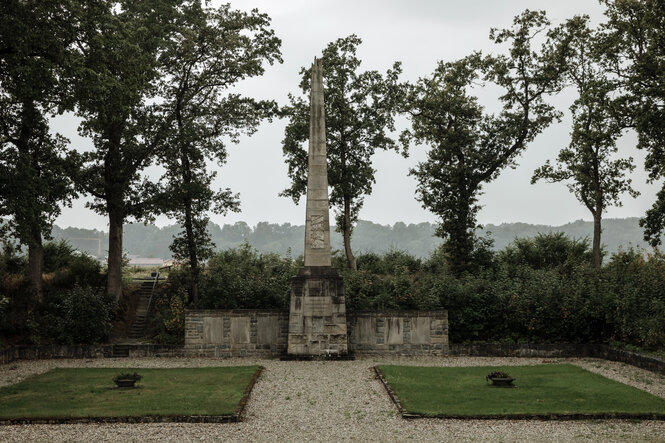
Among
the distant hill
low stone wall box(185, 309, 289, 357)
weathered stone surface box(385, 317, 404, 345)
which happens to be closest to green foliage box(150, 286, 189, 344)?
low stone wall box(185, 309, 289, 357)

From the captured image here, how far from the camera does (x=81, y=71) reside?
56.6 feet

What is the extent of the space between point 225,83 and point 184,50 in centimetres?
243

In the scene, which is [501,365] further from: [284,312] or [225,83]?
[225,83]

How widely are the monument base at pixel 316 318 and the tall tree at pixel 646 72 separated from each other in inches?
503

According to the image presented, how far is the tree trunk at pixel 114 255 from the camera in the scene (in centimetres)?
2552

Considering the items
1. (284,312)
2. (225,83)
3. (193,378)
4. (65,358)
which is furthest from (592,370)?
(225,83)

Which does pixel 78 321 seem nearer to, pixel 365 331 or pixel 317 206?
pixel 317 206

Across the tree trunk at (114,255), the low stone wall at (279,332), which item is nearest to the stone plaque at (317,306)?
the low stone wall at (279,332)

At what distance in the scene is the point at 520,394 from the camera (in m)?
13.7

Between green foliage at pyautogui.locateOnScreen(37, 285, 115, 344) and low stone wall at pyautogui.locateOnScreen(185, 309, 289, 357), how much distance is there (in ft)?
11.6

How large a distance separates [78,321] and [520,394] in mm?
15773

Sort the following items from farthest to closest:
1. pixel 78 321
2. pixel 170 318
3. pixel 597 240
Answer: pixel 597 240 → pixel 170 318 → pixel 78 321

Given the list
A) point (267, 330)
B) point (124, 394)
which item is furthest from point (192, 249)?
point (124, 394)

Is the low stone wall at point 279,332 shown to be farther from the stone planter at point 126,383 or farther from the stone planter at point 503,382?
the stone planter at point 126,383
